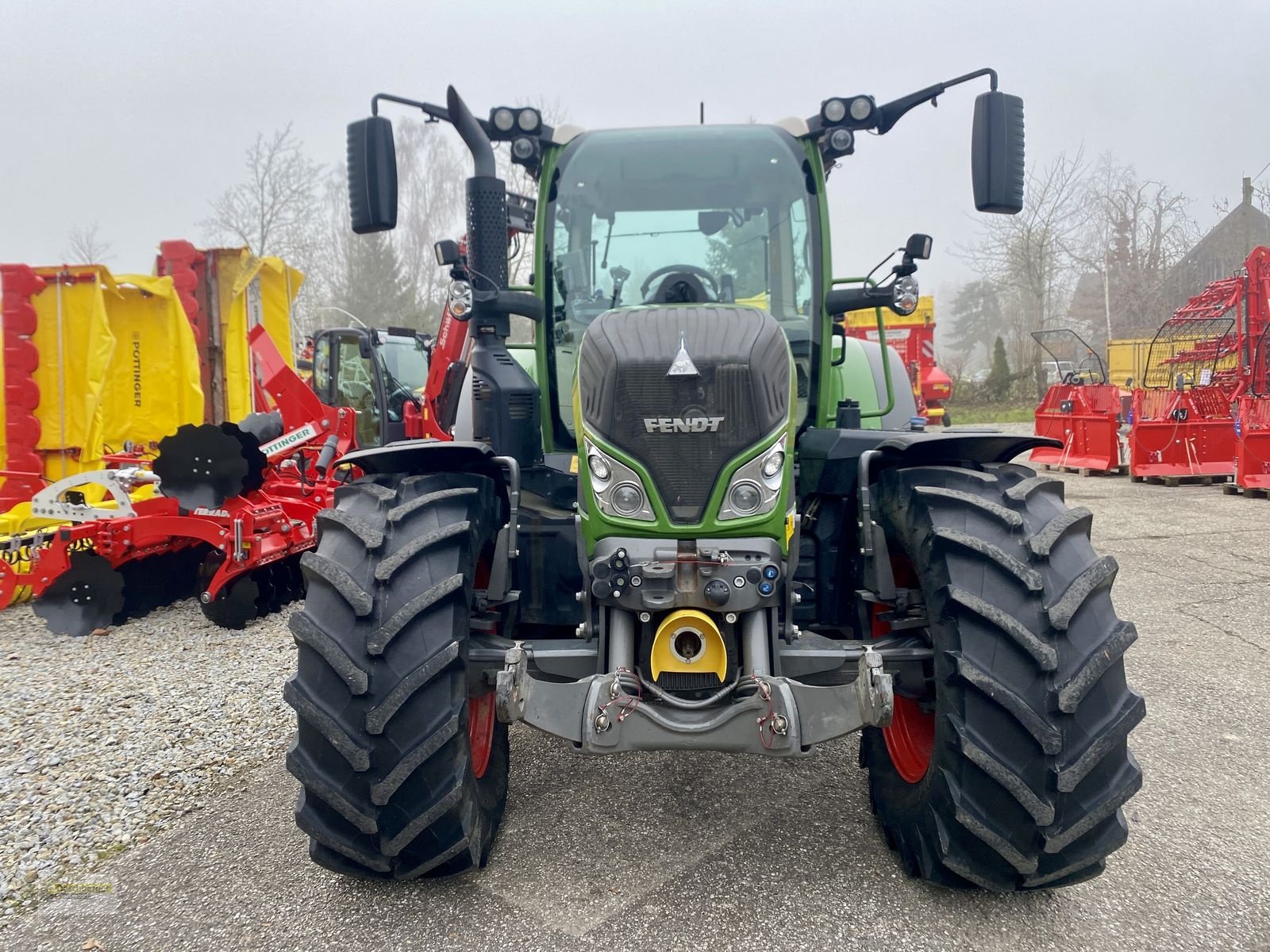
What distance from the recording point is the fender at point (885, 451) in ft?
8.80

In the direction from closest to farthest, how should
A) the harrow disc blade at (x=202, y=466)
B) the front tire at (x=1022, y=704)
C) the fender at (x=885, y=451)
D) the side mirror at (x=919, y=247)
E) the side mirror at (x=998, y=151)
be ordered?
the front tire at (x=1022, y=704), the fender at (x=885, y=451), the side mirror at (x=998, y=151), the side mirror at (x=919, y=247), the harrow disc blade at (x=202, y=466)

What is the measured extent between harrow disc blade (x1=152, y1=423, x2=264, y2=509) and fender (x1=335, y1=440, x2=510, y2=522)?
136 inches

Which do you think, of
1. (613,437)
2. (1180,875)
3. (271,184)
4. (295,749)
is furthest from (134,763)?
(271,184)

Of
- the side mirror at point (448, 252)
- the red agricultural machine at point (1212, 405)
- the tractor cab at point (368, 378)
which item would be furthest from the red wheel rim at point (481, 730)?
the red agricultural machine at point (1212, 405)

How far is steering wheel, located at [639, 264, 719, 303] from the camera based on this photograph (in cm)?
334

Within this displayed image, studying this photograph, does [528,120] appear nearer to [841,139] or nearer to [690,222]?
[690,222]

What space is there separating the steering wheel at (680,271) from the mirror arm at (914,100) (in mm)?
898

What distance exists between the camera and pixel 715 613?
8.14 feet

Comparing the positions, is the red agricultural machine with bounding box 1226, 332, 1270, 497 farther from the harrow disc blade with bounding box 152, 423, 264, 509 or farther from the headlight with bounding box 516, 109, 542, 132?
the harrow disc blade with bounding box 152, 423, 264, 509

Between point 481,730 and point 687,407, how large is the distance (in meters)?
1.25

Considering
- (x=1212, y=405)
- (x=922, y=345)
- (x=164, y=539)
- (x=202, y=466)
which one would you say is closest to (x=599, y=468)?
(x=202, y=466)

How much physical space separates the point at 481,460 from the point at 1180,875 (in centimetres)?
251

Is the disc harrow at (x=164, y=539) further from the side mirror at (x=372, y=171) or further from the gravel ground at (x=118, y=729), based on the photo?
the side mirror at (x=372, y=171)

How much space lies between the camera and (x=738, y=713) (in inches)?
90.5
